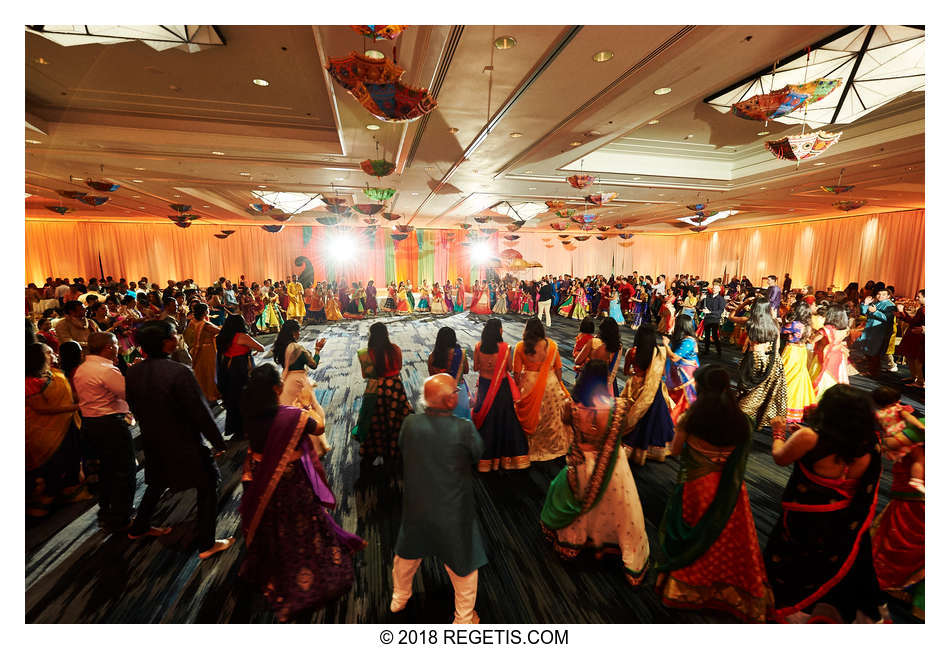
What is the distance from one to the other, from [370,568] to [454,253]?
17.5 m

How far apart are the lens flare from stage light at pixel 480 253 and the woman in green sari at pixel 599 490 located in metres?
17.6

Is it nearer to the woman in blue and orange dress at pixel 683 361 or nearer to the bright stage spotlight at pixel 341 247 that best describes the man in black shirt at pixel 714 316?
the woman in blue and orange dress at pixel 683 361

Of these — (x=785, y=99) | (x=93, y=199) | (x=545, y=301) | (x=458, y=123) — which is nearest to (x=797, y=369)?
(x=785, y=99)

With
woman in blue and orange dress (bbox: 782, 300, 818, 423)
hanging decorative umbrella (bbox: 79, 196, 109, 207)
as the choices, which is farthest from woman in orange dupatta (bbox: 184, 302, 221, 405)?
woman in blue and orange dress (bbox: 782, 300, 818, 423)

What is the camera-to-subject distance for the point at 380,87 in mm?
2510

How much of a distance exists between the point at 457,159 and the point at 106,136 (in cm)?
459

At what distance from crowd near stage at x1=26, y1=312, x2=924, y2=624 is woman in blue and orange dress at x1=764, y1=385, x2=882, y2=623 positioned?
37 cm

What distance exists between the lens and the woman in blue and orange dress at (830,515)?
1.55 metres

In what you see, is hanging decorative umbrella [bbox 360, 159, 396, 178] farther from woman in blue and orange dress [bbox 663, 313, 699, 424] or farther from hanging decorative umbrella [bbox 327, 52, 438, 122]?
woman in blue and orange dress [bbox 663, 313, 699, 424]

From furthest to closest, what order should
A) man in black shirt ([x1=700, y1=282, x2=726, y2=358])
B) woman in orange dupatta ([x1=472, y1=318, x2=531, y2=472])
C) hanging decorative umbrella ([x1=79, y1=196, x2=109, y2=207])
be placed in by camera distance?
1. man in black shirt ([x1=700, y1=282, x2=726, y2=358])
2. hanging decorative umbrella ([x1=79, y1=196, x2=109, y2=207])
3. woman in orange dupatta ([x1=472, y1=318, x2=531, y2=472])

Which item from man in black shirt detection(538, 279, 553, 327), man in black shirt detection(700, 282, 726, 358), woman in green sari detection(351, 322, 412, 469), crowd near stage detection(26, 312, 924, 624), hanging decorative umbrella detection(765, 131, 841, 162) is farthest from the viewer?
man in black shirt detection(538, 279, 553, 327)

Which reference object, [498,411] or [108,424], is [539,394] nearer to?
[498,411]

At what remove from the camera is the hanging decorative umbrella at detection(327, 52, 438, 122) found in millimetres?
2369

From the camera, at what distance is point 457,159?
246 inches
